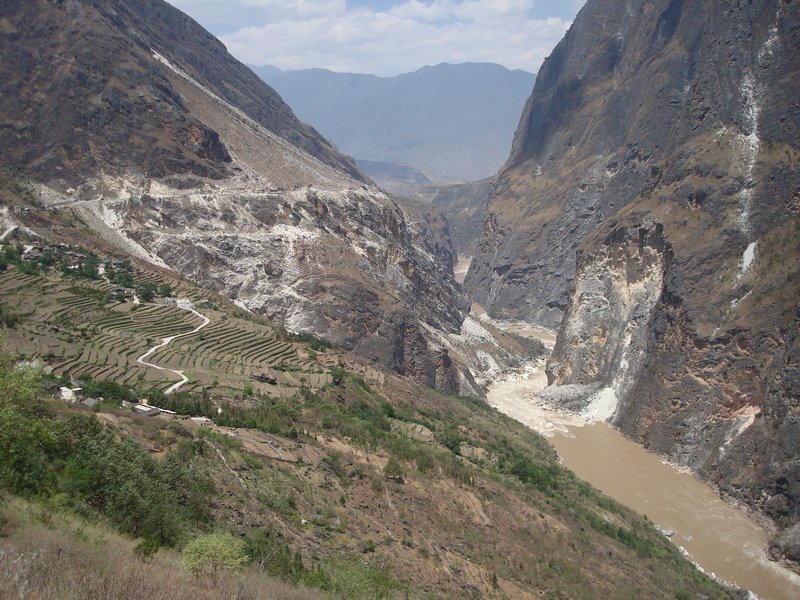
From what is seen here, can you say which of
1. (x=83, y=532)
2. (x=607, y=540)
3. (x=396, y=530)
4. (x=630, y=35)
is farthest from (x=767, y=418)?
(x=630, y=35)

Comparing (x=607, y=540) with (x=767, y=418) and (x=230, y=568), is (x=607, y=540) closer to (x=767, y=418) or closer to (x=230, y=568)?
(x=767, y=418)

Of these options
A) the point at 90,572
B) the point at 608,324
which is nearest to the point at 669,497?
the point at 608,324

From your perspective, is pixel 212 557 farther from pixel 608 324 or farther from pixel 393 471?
pixel 608 324

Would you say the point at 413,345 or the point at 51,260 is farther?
the point at 413,345

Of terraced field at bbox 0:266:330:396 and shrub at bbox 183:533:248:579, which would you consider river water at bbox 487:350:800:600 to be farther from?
shrub at bbox 183:533:248:579

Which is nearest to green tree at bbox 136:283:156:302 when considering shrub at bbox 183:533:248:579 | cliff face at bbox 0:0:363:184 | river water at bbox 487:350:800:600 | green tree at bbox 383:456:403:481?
cliff face at bbox 0:0:363:184
